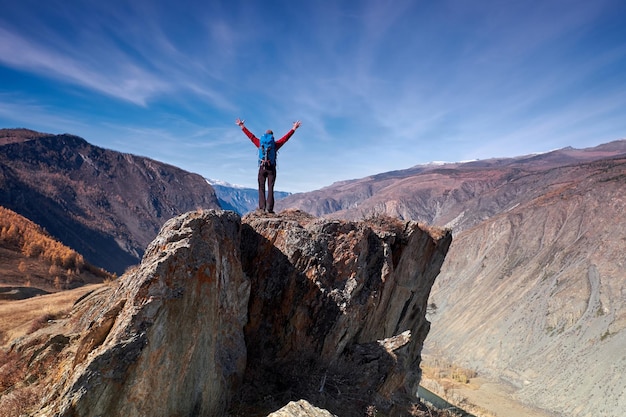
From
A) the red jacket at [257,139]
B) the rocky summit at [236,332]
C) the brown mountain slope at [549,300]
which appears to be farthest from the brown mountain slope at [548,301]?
the rocky summit at [236,332]

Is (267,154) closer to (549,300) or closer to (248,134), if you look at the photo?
(248,134)

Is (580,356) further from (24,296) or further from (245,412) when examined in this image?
(24,296)

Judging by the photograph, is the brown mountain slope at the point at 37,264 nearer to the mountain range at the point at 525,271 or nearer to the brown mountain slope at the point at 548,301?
the mountain range at the point at 525,271

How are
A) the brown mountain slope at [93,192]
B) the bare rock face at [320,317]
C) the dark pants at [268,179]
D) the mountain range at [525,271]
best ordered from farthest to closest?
the brown mountain slope at [93,192] → the mountain range at [525,271] → the dark pants at [268,179] → the bare rock face at [320,317]

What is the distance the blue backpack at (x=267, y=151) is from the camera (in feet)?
37.0

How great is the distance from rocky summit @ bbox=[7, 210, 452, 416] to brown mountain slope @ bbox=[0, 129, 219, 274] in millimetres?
112383

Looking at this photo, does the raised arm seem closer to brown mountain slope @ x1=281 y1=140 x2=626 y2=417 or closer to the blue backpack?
the blue backpack

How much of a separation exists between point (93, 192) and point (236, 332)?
16285 cm

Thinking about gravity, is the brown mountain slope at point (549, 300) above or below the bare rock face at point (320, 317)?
below

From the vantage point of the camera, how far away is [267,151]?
1130cm

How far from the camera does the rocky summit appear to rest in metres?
5.65

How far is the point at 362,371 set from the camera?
9.48 m

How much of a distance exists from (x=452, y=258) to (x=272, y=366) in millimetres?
78376

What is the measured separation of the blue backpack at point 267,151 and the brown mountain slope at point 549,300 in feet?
120
